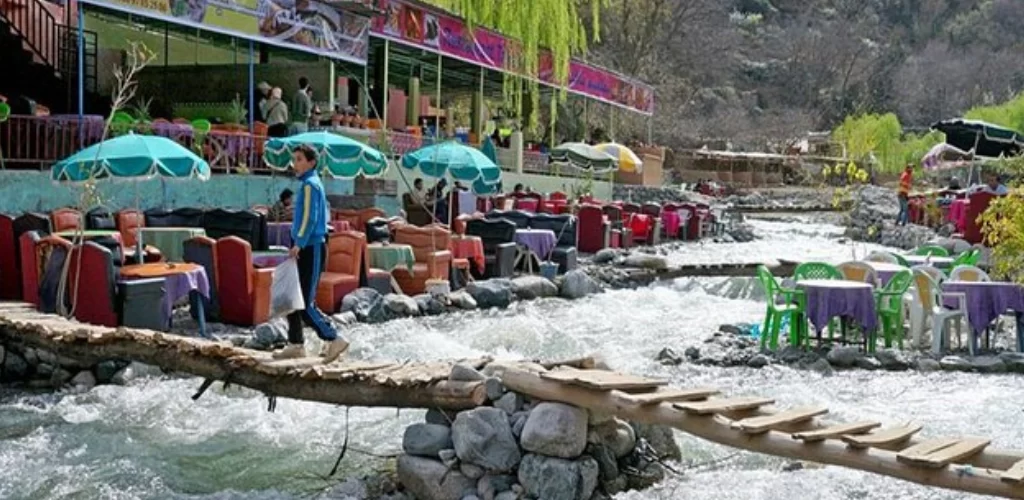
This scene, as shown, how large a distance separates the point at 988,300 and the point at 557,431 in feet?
19.2

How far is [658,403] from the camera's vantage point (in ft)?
17.2

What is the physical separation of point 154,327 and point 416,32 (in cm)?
1454

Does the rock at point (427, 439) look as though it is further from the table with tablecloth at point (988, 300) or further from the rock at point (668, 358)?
the table with tablecloth at point (988, 300)

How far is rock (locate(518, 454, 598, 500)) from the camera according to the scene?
5.31 meters

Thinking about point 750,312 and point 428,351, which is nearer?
point 428,351

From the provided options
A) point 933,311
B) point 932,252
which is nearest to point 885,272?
point 933,311

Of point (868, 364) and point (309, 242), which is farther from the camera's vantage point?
point (868, 364)

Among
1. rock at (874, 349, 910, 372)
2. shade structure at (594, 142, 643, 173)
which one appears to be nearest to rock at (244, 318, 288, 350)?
rock at (874, 349, 910, 372)

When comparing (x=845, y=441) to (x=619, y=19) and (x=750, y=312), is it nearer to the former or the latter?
(x=750, y=312)

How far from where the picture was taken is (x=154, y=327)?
29.9 ft

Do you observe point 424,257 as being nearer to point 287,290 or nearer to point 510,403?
point 287,290

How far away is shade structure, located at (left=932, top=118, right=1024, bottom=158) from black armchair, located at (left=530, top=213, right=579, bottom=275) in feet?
29.0

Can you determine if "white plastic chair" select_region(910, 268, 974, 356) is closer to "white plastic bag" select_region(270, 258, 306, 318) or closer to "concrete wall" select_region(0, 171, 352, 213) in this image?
"white plastic bag" select_region(270, 258, 306, 318)

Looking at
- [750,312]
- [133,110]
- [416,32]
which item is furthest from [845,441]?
[416,32]
